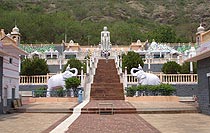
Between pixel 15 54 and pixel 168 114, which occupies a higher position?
pixel 15 54

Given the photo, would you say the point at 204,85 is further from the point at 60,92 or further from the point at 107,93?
the point at 60,92

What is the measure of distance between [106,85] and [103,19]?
81.9 meters

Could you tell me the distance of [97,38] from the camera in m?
75.4

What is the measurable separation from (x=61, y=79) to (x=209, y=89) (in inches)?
529

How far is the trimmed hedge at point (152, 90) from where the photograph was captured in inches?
1018

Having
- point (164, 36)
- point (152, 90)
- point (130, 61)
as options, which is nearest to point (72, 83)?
point (152, 90)

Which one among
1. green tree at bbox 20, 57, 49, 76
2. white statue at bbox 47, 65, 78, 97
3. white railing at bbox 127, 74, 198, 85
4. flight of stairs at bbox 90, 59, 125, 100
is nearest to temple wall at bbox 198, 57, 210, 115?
flight of stairs at bbox 90, 59, 125, 100

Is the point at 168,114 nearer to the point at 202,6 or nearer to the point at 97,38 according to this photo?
the point at 97,38

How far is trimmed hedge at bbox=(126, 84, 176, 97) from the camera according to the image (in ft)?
84.8

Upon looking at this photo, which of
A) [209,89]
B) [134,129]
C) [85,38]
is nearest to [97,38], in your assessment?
[85,38]

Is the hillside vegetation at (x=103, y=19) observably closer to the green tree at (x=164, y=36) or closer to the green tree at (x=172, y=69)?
the green tree at (x=164, y=36)

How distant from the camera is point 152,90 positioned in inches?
1028

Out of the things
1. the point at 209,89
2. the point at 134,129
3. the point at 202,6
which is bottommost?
the point at 134,129

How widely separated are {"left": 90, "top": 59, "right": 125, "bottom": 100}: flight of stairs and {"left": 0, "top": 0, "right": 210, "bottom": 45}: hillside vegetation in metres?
41.0
